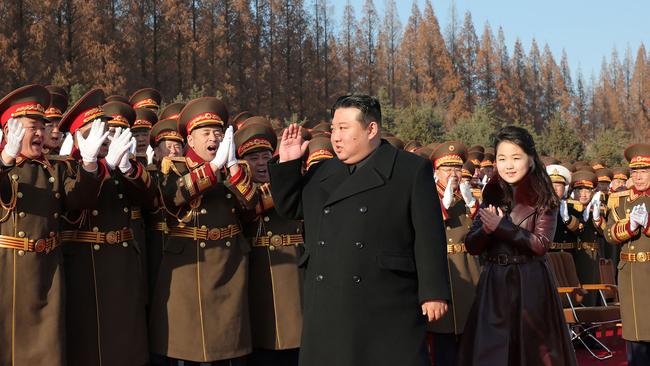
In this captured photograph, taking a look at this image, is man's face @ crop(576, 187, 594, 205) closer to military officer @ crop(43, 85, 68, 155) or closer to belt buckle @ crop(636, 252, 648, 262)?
belt buckle @ crop(636, 252, 648, 262)

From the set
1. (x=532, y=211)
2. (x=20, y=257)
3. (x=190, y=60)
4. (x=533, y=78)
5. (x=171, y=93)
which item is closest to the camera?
(x=20, y=257)

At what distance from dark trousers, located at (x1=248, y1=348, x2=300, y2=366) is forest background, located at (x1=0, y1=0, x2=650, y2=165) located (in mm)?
15012

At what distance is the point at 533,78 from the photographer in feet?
232

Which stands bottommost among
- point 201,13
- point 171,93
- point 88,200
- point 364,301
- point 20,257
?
point 364,301

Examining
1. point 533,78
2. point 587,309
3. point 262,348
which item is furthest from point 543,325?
point 533,78

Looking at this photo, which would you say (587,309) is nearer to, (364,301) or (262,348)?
(262,348)

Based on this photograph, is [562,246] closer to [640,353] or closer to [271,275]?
[640,353]

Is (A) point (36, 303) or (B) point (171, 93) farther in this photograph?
(B) point (171, 93)

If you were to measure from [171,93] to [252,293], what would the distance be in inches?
1044

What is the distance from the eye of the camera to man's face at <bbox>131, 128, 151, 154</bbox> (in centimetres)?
814

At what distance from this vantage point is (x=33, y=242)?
4988 mm

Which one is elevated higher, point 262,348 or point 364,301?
point 364,301

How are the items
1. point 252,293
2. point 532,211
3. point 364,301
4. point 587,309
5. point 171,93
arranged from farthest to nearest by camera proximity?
1. point 171,93
2. point 587,309
3. point 252,293
4. point 532,211
5. point 364,301

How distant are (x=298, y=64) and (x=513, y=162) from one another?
36.5 metres
